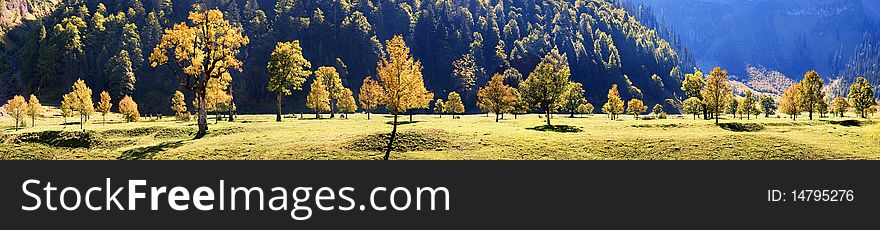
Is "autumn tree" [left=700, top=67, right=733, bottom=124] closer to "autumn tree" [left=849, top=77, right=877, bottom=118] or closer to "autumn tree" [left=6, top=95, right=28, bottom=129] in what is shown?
"autumn tree" [left=849, top=77, right=877, bottom=118]

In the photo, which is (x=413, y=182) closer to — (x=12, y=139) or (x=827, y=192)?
(x=827, y=192)

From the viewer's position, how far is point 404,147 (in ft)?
148

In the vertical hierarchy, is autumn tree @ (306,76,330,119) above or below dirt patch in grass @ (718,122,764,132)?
above

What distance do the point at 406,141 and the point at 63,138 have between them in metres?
33.8

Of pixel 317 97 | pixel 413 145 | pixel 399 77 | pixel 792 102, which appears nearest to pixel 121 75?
pixel 317 97

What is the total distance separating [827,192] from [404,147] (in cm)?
3001

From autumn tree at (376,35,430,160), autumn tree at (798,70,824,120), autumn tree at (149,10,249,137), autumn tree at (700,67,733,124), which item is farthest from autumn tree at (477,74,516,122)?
autumn tree at (149,10,249,137)

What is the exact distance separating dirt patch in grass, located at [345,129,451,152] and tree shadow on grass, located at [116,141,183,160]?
16.0 metres

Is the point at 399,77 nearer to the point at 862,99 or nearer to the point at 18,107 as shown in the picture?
the point at 18,107

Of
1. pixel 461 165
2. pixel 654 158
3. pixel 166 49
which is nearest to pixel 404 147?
pixel 461 165

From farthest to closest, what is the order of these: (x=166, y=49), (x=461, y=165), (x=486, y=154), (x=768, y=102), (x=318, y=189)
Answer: (x=768, y=102) → (x=166, y=49) → (x=486, y=154) → (x=461, y=165) → (x=318, y=189)

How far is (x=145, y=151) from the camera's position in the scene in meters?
44.1

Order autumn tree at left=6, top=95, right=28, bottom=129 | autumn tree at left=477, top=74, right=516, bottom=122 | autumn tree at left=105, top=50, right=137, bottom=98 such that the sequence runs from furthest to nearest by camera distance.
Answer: autumn tree at left=105, top=50, right=137, bottom=98 → autumn tree at left=477, top=74, right=516, bottom=122 → autumn tree at left=6, top=95, right=28, bottom=129

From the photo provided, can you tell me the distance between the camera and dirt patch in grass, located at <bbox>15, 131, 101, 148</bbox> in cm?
4878
